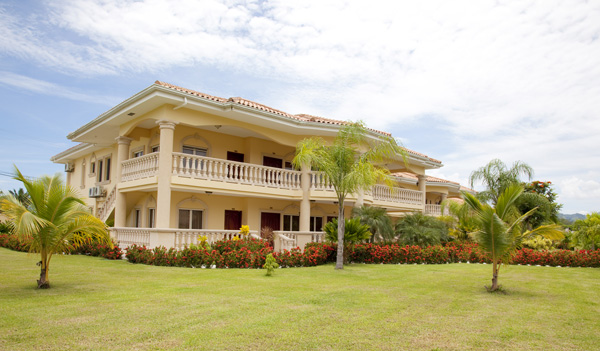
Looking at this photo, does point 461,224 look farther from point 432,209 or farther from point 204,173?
point 204,173

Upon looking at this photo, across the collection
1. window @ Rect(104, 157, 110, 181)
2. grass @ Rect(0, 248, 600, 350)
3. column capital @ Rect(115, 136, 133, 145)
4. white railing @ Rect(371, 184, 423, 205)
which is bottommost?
grass @ Rect(0, 248, 600, 350)

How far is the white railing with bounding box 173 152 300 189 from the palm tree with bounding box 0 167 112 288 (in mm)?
7261

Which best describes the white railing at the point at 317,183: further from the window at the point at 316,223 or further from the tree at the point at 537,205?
the tree at the point at 537,205

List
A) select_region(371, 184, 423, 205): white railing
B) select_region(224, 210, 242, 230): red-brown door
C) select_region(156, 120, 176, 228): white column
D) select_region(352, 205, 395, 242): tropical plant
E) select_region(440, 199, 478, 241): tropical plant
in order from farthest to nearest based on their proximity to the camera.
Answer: select_region(371, 184, 423, 205): white railing
select_region(440, 199, 478, 241): tropical plant
select_region(224, 210, 242, 230): red-brown door
select_region(352, 205, 395, 242): tropical plant
select_region(156, 120, 176, 228): white column

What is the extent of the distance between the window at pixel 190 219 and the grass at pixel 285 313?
6.98m

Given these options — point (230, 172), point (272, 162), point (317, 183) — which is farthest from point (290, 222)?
point (230, 172)

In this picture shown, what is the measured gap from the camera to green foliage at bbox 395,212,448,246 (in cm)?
1962

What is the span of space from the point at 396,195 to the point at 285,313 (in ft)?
59.8

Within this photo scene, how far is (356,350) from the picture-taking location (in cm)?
551

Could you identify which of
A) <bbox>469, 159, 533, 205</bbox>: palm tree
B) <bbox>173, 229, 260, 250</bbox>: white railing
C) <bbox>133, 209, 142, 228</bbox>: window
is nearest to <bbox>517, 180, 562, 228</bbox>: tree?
<bbox>469, 159, 533, 205</bbox>: palm tree

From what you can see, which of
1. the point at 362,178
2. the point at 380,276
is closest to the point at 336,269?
the point at 380,276

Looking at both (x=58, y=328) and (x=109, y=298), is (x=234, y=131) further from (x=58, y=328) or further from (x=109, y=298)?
(x=58, y=328)

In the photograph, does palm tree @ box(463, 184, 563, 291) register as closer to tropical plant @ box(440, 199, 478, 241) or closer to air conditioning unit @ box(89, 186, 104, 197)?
tropical plant @ box(440, 199, 478, 241)

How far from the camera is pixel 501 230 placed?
9.97 meters
